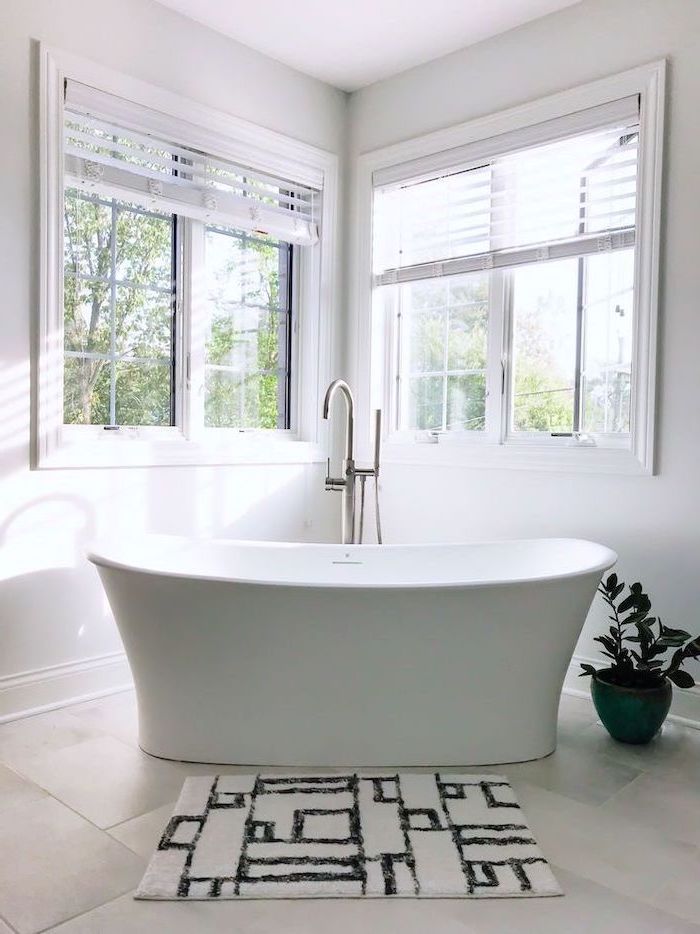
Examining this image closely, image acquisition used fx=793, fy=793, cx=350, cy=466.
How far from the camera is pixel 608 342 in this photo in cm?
312

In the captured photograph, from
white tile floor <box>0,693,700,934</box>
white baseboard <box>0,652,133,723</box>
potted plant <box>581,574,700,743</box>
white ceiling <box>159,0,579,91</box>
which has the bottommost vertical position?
white tile floor <box>0,693,700,934</box>

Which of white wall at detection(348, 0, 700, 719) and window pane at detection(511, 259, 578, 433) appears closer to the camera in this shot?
white wall at detection(348, 0, 700, 719)

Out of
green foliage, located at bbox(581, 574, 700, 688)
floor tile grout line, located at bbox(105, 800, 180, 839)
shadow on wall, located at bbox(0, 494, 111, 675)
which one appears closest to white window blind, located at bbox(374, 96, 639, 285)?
green foliage, located at bbox(581, 574, 700, 688)

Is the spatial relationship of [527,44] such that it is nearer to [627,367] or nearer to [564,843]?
[627,367]

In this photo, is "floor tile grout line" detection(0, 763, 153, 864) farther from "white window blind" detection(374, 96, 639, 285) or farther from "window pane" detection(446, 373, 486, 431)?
"white window blind" detection(374, 96, 639, 285)

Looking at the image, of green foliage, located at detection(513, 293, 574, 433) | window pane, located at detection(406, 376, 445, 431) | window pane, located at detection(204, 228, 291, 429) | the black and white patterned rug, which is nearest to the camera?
the black and white patterned rug

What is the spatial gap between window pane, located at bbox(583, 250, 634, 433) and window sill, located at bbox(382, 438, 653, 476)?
139 millimetres

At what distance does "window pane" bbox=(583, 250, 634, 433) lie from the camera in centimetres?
306

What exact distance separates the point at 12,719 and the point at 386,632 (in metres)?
1.41

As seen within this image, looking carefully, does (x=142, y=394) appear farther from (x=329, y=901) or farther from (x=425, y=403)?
(x=329, y=901)

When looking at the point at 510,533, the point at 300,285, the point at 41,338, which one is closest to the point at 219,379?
the point at 300,285

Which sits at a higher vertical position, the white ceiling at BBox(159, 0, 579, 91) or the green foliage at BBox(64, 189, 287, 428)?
the white ceiling at BBox(159, 0, 579, 91)

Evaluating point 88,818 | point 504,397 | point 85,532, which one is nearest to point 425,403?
point 504,397

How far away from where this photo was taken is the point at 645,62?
9.50ft
